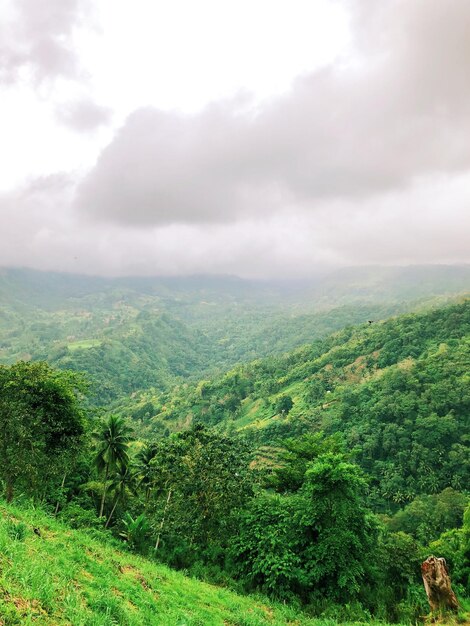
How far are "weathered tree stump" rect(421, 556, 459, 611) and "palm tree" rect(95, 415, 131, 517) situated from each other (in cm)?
2939

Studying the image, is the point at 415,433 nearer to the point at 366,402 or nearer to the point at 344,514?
the point at 366,402

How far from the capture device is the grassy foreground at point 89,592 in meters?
7.95

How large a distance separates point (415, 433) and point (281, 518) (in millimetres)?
72500

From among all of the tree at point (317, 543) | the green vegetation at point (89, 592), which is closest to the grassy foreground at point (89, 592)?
the green vegetation at point (89, 592)

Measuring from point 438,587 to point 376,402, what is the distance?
94.5 meters

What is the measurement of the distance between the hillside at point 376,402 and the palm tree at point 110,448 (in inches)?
941

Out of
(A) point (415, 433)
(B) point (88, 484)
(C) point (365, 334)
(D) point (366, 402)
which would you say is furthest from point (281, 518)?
(C) point (365, 334)

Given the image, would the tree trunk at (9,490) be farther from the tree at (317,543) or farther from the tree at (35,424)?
the tree at (317,543)

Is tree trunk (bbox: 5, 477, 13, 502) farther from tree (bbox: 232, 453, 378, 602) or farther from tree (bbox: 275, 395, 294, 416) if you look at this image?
tree (bbox: 275, 395, 294, 416)

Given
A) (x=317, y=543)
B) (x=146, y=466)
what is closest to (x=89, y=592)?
(x=317, y=543)

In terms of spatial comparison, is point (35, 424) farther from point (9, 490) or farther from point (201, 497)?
point (201, 497)

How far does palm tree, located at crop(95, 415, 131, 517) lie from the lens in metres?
36.6

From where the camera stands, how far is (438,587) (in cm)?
1661

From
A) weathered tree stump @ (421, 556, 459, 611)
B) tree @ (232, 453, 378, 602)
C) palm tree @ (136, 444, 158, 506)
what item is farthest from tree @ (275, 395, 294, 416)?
weathered tree stump @ (421, 556, 459, 611)
